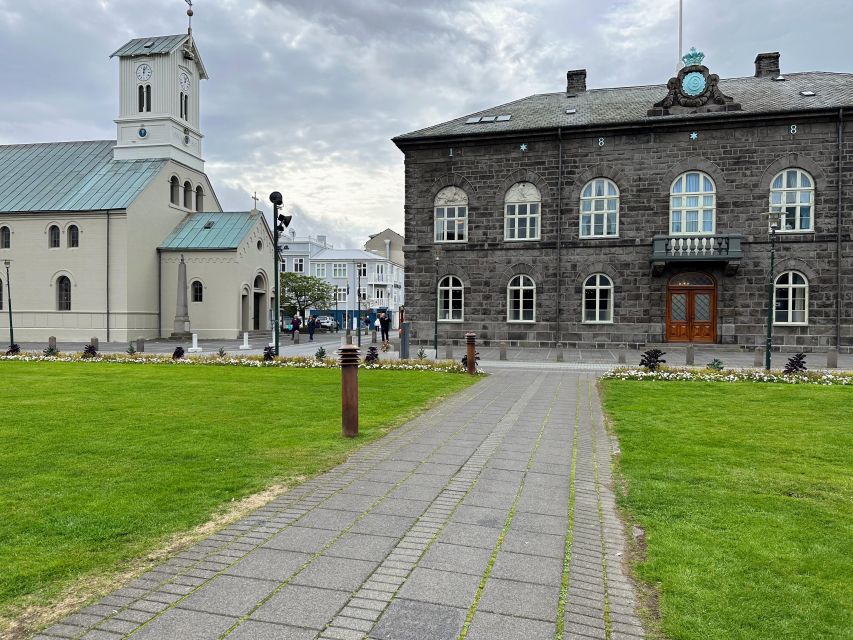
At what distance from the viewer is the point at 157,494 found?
5676 mm

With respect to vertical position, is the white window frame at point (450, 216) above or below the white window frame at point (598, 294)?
above

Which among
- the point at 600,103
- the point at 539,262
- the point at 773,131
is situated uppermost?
the point at 600,103

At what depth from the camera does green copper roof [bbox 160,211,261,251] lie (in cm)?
4103

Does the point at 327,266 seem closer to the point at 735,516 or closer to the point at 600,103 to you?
the point at 600,103

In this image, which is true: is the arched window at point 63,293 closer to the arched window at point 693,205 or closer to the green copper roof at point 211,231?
the green copper roof at point 211,231

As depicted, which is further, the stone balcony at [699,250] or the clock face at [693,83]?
→ the clock face at [693,83]

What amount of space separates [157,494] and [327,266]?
7867 cm

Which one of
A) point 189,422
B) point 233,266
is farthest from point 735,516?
point 233,266

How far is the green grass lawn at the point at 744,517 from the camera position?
11.7ft

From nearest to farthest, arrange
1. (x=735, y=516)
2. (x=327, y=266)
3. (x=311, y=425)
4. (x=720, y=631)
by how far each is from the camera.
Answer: (x=720, y=631) → (x=735, y=516) → (x=311, y=425) → (x=327, y=266)

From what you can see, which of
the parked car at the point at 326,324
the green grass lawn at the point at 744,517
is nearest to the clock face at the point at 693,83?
the green grass lawn at the point at 744,517

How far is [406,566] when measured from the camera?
4219mm

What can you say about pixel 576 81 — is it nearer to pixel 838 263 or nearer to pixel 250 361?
pixel 838 263

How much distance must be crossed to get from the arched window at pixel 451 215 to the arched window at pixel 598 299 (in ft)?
21.9
